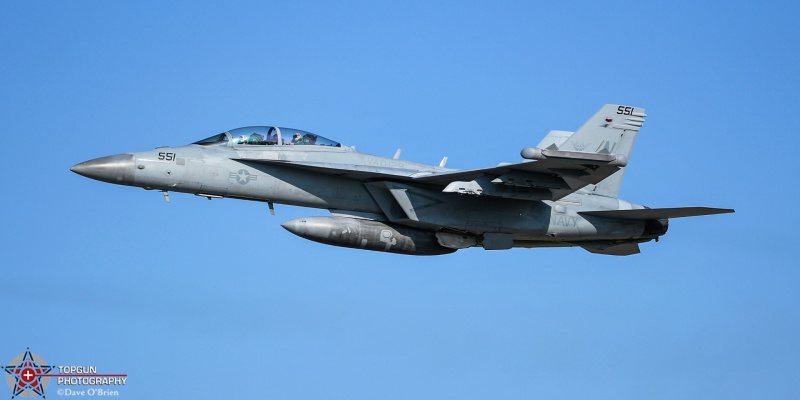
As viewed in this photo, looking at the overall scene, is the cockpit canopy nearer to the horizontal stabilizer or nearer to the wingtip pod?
the wingtip pod

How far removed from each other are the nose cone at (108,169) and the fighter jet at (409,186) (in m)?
0.02

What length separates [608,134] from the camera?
25.3 meters

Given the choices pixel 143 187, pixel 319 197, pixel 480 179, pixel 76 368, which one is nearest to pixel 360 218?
pixel 319 197

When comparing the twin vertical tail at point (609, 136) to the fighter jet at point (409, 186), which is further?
the twin vertical tail at point (609, 136)

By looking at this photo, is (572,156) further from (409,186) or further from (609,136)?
(609,136)

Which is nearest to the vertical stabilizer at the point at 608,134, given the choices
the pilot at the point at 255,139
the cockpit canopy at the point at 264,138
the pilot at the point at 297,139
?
the cockpit canopy at the point at 264,138

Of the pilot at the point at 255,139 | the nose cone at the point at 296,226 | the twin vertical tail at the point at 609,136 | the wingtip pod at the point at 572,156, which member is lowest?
the nose cone at the point at 296,226

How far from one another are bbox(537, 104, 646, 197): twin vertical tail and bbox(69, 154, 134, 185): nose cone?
8.41m

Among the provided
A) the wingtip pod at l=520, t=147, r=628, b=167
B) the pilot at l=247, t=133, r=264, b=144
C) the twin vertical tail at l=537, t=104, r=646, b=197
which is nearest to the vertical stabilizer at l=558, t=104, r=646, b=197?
the twin vertical tail at l=537, t=104, r=646, b=197

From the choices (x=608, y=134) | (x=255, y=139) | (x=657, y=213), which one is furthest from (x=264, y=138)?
(x=657, y=213)

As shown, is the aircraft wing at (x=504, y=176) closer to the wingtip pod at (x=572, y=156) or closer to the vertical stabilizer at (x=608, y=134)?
the wingtip pod at (x=572, y=156)

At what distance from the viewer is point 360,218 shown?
24.0 meters

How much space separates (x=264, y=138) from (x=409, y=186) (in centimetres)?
290

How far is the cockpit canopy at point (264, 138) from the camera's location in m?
23.4
